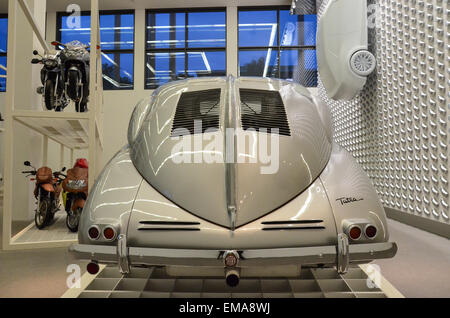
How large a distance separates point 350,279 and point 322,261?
79 centimetres

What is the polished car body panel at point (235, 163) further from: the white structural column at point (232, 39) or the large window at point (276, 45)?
the large window at point (276, 45)

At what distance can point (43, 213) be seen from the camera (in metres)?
3.76

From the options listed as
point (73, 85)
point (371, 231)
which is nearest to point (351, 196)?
point (371, 231)

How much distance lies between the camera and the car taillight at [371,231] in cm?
154

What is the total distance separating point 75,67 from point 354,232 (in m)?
3.39

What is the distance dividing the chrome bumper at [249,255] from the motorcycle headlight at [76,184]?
231cm

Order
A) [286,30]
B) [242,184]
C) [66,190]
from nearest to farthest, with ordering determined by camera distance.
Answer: [242,184]
[66,190]
[286,30]

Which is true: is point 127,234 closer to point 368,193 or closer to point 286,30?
point 368,193

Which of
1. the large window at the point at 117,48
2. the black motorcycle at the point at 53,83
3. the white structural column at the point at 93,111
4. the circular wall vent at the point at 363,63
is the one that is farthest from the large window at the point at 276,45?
the white structural column at the point at 93,111

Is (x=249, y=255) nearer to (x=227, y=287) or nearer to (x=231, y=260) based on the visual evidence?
(x=231, y=260)

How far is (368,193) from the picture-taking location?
1.69m

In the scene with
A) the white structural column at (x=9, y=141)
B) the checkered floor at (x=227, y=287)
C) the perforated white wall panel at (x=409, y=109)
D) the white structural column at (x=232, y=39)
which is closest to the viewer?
the checkered floor at (x=227, y=287)
